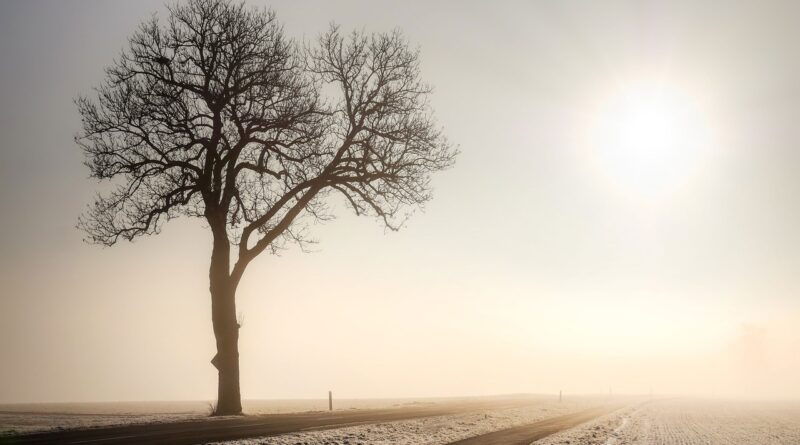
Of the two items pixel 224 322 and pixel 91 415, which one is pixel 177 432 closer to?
pixel 224 322

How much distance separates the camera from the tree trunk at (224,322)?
21016mm

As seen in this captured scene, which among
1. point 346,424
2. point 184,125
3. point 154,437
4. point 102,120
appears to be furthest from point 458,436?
point 102,120

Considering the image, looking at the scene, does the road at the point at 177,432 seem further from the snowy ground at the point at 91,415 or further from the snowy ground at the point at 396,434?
the snowy ground at the point at 91,415

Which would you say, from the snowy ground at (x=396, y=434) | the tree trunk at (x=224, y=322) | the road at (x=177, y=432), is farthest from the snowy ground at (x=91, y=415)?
the snowy ground at (x=396, y=434)

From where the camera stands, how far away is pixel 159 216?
Result: 2242 centimetres

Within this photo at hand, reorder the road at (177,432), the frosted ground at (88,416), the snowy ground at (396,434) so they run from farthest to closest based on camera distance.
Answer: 1. the frosted ground at (88,416)
2. the snowy ground at (396,434)
3. the road at (177,432)

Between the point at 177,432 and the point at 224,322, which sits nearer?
the point at 177,432

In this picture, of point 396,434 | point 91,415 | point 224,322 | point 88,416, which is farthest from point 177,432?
point 91,415

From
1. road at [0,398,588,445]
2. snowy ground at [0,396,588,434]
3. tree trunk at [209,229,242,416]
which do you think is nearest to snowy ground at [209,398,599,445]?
road at [0,398,588,445]

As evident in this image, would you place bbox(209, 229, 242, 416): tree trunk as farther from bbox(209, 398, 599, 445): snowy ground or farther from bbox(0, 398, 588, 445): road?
bbox(209, 398, 599, 445): snowy ground

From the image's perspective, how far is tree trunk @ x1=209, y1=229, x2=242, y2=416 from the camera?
2102cm

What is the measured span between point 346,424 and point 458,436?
11.0 feet

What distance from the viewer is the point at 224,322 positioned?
21688 millimetres

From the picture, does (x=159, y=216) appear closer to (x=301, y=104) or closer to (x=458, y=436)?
(x=301, y=104)
